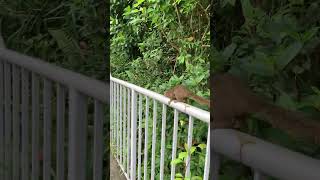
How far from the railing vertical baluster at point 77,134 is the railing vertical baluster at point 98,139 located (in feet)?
0.20

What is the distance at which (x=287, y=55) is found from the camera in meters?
0.51

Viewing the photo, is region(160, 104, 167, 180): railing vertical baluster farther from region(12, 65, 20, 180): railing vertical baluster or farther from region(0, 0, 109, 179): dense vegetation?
region(12, 65, 20, 180): railing vertical baluster

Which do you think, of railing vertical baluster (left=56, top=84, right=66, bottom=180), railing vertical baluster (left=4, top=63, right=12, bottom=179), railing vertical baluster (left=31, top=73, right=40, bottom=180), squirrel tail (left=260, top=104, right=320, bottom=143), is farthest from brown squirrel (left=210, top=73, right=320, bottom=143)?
railing vertical baluster (left=4, top=63, right=12, bottom=179)

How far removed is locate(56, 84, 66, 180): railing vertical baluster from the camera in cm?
107

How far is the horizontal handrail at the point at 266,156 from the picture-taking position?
0.46 meters

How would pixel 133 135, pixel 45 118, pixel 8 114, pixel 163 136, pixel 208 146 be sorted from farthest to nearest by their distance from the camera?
1. pixel 8 114
2. pixel 45 118
3. pixel 133 135
4. pixel 163 136
5. pixel 208 146

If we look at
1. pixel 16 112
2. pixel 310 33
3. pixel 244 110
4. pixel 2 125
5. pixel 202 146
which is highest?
pixel 310 33

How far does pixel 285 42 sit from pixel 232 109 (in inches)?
5.4

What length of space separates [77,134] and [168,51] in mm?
317

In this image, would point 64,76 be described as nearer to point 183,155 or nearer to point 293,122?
point 183,155

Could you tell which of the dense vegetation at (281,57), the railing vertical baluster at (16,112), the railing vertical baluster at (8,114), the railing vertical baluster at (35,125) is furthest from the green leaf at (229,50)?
the railing vertical baluster at (8,114)

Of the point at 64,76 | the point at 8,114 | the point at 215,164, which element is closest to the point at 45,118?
the point at 64,76

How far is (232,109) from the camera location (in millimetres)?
607

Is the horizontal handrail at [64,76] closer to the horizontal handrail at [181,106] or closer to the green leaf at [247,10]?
the horizontal handrail at [181,106]
